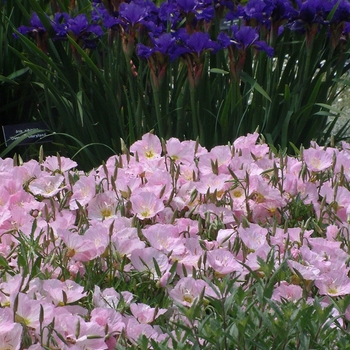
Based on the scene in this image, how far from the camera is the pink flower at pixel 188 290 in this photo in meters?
1.30

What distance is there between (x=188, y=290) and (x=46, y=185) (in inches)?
25.0

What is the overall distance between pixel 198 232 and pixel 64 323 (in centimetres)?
50

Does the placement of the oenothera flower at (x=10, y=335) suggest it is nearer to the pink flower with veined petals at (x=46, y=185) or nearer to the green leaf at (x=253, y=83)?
the pink flower with veined petals at (x=46, y=185)

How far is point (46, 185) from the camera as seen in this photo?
5.99 ft

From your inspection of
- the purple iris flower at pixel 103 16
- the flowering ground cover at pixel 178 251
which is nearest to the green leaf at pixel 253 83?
the purple iris flower at pixel 103 16

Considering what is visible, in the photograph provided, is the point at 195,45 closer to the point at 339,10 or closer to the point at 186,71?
the point at 186,71

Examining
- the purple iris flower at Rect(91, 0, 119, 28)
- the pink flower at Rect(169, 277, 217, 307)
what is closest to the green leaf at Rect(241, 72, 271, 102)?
the purple iris flower at Rect(91, 0, 119, 28)

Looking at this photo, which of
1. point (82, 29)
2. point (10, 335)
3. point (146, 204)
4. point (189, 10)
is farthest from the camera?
point (82, 29)

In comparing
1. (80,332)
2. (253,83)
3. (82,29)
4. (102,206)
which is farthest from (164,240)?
(82,29)

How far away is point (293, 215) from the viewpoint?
6.01 ft

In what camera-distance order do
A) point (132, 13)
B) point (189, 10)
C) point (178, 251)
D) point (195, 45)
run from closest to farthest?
point (178, 251)
point (195, 45)
point (132, 13)
point (189, 10)

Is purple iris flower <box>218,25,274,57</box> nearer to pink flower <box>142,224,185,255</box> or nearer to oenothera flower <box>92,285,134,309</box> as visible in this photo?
pink flower <box>142,224,185,255</box>

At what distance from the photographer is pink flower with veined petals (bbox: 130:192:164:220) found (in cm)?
168

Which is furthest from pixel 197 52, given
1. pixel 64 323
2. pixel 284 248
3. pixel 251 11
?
pixel 64 323
